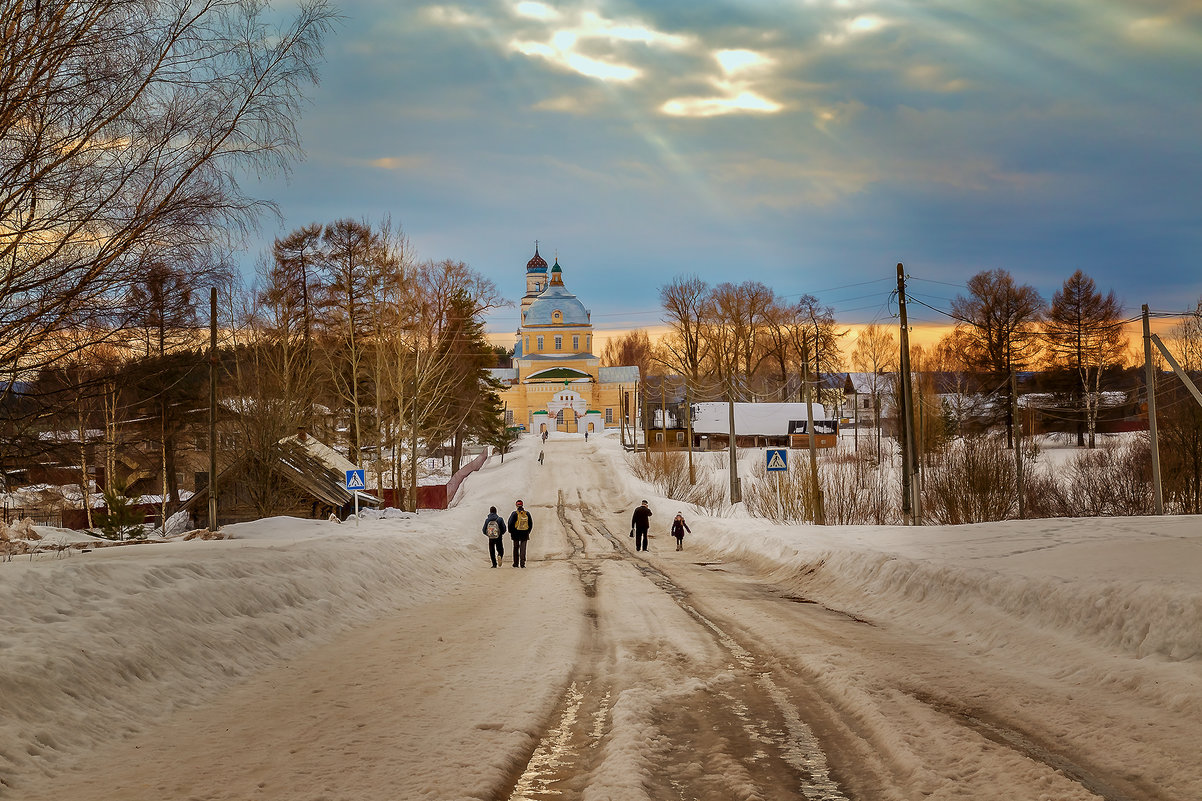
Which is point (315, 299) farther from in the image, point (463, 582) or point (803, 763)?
point (803, 763)

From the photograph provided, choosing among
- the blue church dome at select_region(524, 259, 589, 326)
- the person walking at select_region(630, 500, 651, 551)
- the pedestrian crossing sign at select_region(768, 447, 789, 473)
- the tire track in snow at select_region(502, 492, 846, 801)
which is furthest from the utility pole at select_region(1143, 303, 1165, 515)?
the blue church dome at select_region(524, 259, 589, 326)

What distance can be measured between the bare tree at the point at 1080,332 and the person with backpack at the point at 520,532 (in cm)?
5739

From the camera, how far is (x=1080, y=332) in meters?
68.4

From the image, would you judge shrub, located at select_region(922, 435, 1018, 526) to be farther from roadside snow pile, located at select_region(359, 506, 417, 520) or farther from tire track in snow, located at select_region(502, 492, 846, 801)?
tire track in snow, located at select_region(502, 492, 846, 801)

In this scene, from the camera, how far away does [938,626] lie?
1234 cm

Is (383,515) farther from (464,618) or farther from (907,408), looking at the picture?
(464,618)

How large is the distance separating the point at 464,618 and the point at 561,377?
102m

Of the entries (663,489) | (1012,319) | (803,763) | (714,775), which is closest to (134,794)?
(714,775)

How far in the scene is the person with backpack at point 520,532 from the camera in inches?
932

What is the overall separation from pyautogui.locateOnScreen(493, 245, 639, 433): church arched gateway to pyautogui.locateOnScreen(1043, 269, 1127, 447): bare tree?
176 feet

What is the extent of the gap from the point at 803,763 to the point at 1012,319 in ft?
225

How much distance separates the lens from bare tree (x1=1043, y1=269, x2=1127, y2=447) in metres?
67.4

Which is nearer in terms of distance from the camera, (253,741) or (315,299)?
(253,741)

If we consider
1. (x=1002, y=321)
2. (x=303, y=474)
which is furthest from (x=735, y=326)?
(x=303, y=474)
